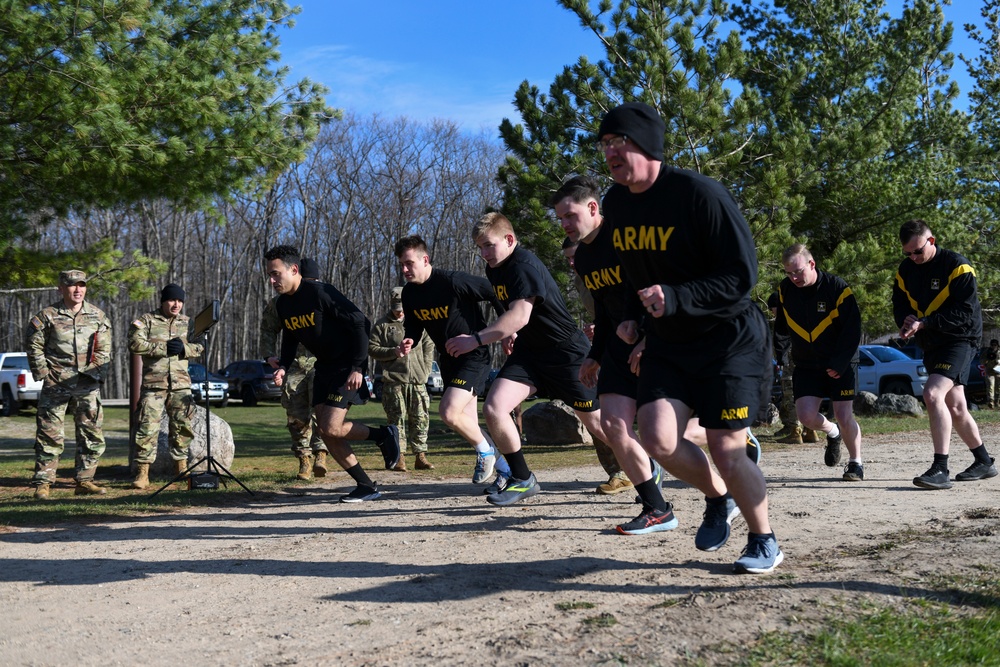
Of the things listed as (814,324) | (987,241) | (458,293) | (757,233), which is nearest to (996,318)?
(987,241)

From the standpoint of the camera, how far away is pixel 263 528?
21.6 ft

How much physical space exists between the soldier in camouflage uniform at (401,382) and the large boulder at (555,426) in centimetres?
311

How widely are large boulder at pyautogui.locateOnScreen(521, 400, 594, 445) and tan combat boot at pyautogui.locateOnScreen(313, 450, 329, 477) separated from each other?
4.63 metres

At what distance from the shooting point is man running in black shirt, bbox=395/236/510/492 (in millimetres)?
7184

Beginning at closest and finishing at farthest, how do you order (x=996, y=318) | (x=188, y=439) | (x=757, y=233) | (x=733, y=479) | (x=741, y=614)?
(x=741, y=614) < (x=733, y=479) < (x=188, y=439) < (x=757, y=233) < (x=996, y=318)

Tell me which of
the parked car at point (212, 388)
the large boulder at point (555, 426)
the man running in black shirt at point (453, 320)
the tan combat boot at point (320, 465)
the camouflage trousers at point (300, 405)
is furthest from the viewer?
the parked car at point (212, 388)

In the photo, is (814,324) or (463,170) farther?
(463,170)

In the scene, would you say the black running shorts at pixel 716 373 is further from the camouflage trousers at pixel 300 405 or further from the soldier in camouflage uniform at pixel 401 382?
the soldier in camouflage uniform at pixel 401 382

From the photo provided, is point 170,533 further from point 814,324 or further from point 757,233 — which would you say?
point 757,233

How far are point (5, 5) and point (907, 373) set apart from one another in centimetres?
2063

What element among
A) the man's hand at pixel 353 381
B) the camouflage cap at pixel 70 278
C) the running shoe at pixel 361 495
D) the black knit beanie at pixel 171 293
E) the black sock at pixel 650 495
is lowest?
the running shoe at pixel 361 495

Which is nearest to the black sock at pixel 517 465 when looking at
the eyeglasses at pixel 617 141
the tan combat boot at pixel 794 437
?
the eyeglasses at pixel 617 141

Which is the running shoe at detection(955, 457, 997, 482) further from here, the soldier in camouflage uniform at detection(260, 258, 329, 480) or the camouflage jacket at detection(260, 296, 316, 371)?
the soldier in camouflage uniform at detection(260, 258, 329, 480)

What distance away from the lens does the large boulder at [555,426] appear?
14062 mm
